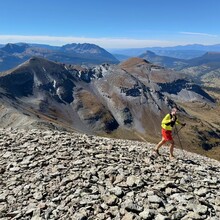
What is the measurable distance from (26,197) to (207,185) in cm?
1037

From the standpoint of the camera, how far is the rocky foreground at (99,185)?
648 inches

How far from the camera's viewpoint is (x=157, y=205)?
54.4 feet

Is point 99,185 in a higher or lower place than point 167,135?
higher

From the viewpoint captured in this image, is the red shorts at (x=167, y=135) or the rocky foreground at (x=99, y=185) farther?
the red shorts at (x=167, y=135)

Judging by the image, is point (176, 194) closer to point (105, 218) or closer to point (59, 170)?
point (105, 218)

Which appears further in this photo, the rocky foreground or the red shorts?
the red shorts

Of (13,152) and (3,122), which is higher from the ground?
(13,152)

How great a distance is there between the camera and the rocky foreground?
16.5m

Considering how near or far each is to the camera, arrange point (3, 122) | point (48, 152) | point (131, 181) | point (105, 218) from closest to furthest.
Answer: point (105, 218)
point (131, 181)
point (48, 152)
point (3, 122)

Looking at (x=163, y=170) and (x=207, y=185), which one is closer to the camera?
(x=207, y=185)

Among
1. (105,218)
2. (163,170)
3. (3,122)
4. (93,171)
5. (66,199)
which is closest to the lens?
(105,218)

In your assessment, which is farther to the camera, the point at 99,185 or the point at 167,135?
the point at 167,135

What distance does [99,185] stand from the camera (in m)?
18.9

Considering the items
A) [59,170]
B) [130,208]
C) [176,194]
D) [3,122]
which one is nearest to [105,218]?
[130,208]
